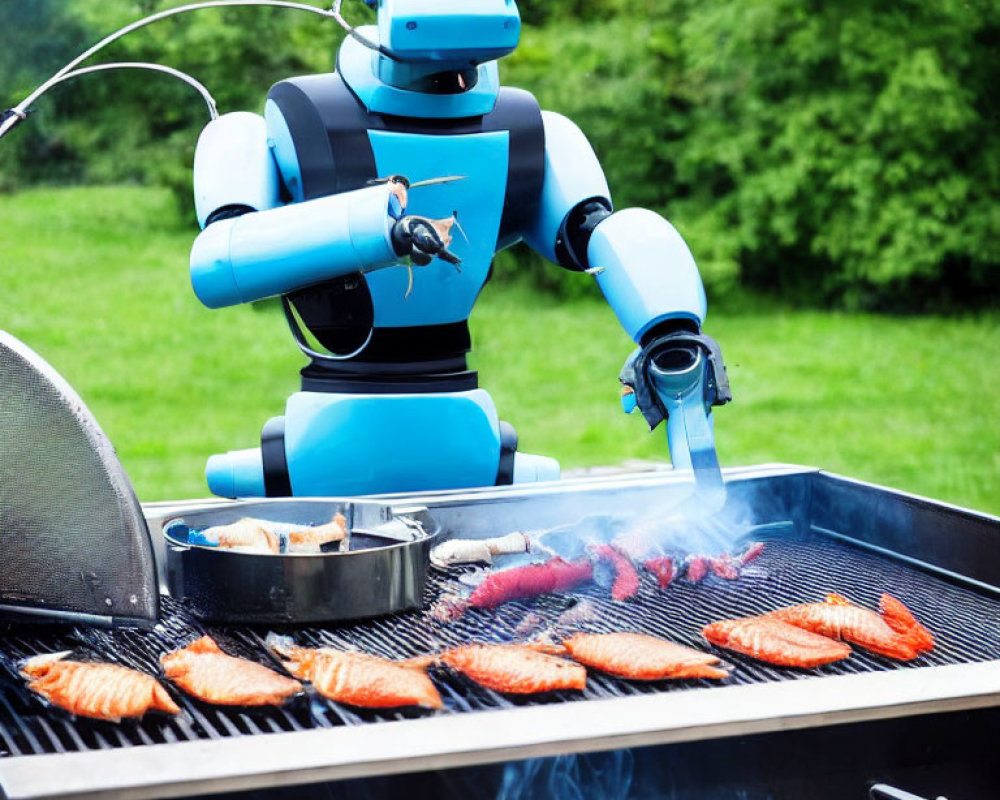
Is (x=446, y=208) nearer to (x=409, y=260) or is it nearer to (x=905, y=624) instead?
(x=409, y=260)

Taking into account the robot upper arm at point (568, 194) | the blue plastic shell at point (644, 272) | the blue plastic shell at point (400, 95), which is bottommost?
the blue plastic shell at point (644, 272)

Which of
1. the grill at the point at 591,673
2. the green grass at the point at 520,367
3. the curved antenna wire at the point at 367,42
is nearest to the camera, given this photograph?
the grill at the point at 591,673

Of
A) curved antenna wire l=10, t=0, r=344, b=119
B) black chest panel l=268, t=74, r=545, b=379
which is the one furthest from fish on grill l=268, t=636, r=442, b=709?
curved antenna wire l=10, t=0, r=344, b=119

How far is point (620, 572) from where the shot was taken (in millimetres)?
2344

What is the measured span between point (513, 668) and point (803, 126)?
9020mm

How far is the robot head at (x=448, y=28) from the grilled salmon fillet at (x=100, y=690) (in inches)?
52.1

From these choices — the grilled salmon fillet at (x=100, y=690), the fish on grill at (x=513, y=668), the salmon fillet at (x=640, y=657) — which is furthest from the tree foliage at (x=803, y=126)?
the grilled salmon fillet at (x=100, y=690)

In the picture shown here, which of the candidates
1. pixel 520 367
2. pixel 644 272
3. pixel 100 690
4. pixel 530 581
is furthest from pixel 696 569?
pixel 520 367

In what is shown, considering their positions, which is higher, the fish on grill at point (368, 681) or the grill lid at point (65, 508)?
the grill lid at point (65, 508)

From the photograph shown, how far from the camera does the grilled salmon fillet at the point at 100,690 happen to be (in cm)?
170

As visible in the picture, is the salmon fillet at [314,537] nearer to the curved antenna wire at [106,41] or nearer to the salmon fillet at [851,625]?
the salmon fillet at [851,625]

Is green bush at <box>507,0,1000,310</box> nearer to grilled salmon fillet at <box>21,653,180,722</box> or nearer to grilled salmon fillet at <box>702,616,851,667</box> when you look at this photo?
grilled salmon fillet at <box>702,616,851,667</box>

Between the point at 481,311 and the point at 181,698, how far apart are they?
311 inches

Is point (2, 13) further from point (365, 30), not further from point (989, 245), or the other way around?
point (989, 245)
